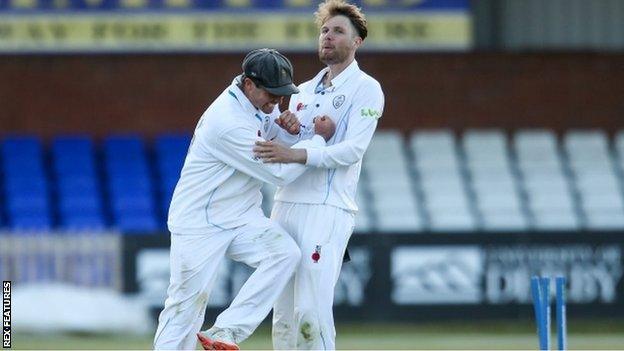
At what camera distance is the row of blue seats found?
666 inches

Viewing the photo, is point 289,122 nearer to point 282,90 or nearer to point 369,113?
point 282,90

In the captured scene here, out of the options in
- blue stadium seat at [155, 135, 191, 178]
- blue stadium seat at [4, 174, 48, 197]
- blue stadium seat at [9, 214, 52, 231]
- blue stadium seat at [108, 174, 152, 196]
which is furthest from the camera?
blue stadium seat at [155, 135, 191, 178]

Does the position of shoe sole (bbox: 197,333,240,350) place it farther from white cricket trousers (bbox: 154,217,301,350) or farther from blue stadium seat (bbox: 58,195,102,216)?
blue stadium seat (bbox: 58,195,102,216)

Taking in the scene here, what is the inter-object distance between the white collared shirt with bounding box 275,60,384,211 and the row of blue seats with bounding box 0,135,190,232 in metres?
7.22

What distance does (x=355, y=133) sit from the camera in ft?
30.5

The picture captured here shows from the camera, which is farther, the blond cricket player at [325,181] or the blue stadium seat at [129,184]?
the blue stadium seat at [129,184]

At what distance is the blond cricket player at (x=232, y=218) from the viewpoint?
9172 mm

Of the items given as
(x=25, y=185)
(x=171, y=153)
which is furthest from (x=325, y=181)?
(x=171, y=153)

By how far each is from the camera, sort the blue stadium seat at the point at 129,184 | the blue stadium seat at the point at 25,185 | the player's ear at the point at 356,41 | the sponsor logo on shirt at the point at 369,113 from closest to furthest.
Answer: the sponsor logo on shirt at the point at 369,113, the player's ear at the point at 356,41, the blue stadium seat at the point at 25,185, the blue stadium seat at the point at 129,184

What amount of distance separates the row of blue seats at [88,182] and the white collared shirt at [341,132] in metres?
7.22

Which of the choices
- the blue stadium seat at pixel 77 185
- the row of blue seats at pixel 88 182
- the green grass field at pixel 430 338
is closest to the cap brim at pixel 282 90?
the green grass field at pixel 430 338

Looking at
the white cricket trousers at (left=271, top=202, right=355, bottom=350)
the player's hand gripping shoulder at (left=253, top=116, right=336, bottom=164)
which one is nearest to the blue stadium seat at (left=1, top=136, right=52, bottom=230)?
the white cricket trousers at (left=271, top=202, right=355, bottom=350)

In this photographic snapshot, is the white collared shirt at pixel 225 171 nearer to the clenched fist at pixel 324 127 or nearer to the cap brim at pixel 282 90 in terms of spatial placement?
the clenched fist at pixel 324 127

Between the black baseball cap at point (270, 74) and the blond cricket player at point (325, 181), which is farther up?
the black baseball cap at point (270, 74)
